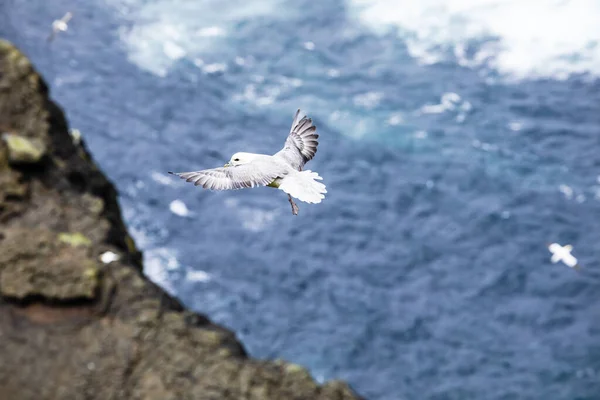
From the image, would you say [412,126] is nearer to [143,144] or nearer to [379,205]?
[379,205]

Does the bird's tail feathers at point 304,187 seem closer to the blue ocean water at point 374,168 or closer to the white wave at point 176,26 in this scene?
the blue ocean water at point 374,168

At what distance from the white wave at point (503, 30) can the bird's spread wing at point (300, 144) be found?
66.9 feet

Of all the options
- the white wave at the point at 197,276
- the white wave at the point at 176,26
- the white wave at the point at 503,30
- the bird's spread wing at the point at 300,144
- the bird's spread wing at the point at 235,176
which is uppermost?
the white wave at the point at 503,30

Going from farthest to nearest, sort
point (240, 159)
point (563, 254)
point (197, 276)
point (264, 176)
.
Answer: point (197, 276) → point (563, 254) → point (240, 159) → point (264, 176)

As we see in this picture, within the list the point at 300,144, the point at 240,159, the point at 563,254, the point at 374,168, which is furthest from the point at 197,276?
the point at 240,159

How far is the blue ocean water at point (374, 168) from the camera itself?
19.9 meters

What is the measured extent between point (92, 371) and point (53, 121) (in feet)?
14.0

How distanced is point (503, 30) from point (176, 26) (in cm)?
1181

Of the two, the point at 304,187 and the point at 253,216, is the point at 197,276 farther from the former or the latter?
the point at 304,187

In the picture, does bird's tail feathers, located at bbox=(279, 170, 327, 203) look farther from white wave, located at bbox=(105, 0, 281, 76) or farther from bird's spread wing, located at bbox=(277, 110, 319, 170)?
white wave, located at bbox=(105, 0, 281, 76)

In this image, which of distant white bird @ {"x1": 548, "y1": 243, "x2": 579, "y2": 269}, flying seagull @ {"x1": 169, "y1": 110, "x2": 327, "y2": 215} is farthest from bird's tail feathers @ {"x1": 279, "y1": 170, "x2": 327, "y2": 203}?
distant white bird @ {"x1": 548, "y1": 243, "x2": 579, "y2": 269}

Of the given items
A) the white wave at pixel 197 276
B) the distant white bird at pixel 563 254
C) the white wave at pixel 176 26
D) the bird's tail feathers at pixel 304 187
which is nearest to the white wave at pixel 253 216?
the white wave at pixel 197 276

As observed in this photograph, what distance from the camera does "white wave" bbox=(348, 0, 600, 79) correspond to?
91.2 ft

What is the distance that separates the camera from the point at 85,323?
9.04m
